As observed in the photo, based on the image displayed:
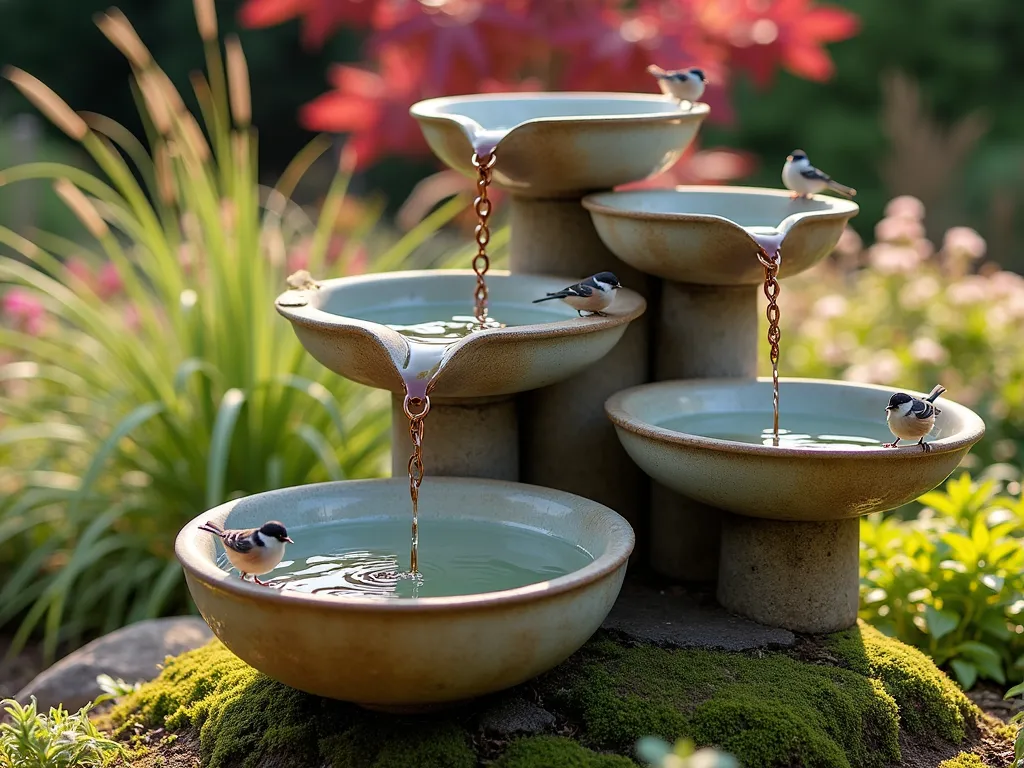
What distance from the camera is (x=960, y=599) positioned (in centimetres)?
326

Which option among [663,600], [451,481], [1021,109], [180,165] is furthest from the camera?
[1021,109]

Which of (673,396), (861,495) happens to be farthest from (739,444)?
(673,396)

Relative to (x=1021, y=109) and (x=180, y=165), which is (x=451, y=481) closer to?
(x=180, y=165)

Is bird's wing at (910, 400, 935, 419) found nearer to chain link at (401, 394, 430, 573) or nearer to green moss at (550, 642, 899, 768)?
green moss at (550, 642, 899, 768)

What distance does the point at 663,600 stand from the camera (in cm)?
308

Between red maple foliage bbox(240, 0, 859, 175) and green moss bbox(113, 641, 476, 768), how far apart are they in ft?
10.8

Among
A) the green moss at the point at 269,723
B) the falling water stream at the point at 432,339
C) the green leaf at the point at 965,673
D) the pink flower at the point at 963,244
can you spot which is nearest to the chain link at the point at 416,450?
the falling water stream at the point at 432,339

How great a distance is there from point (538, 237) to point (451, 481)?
91 centimetres

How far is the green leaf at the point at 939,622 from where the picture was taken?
3.12 metres

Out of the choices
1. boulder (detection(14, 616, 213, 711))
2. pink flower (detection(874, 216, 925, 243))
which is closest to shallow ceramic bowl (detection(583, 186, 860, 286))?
boulder (detection(14, 616, 213, 711))

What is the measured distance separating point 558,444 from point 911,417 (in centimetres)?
99

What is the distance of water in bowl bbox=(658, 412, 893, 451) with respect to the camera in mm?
2936

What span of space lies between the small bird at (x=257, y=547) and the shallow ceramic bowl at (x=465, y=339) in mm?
485

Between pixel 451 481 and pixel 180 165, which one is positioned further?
pixel 180 165
